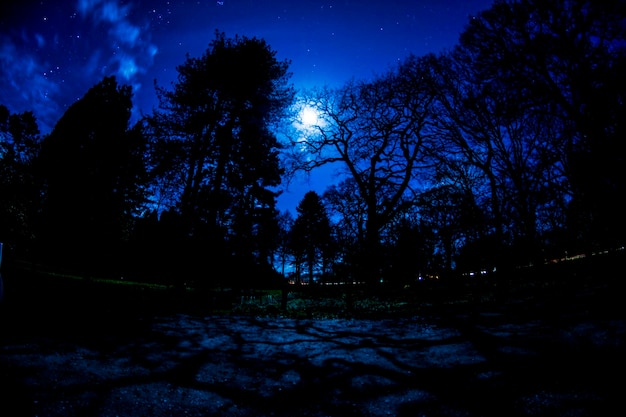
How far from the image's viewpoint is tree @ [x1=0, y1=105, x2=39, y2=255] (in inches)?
688

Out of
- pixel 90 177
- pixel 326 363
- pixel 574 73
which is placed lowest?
pixel 326 363

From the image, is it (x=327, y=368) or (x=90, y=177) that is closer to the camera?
(x=327, y=368)

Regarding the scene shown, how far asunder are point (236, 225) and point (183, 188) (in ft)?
27.0

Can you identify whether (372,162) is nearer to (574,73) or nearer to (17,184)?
(574,73)

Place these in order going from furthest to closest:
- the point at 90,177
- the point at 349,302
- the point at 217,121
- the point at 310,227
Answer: the point at 310,227 < the point at 90,177 < the point at 217,121 < the point at 349,302

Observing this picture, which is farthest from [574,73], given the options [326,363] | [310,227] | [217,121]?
[310,227]

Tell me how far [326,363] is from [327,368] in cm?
23

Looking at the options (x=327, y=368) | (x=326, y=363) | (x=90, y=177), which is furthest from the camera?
Answer: (x=90, y=177)

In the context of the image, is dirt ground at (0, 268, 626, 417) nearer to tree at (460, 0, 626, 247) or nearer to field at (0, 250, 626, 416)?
field at (0, 250, 626, 416)

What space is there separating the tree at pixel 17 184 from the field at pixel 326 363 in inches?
589

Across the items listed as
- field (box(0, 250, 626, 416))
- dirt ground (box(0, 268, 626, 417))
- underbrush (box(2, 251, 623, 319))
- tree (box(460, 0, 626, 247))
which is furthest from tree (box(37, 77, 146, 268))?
tree (box(460, 0, 626, 247))

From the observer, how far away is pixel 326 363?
4.49m

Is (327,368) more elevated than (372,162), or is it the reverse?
(372,162)

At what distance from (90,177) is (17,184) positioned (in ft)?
13.8
